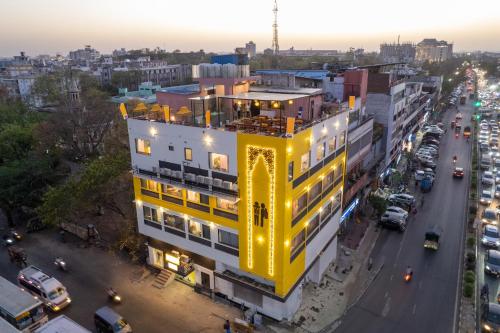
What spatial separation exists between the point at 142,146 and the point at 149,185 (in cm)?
379

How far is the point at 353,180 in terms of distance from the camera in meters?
42.2

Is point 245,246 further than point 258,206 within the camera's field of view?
Yes

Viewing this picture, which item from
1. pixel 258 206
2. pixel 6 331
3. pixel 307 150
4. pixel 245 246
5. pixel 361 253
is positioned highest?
pixel 307 150

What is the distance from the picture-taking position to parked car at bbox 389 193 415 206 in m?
49.3

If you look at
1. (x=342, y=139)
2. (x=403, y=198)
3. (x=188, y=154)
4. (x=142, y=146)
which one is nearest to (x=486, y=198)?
(x=403, y=198)

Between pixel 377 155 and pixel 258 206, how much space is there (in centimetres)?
3660

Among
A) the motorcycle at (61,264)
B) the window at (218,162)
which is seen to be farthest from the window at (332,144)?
the motorcycle at (61,264)

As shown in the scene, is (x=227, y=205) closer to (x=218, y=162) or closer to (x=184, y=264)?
(x=218, y=162)

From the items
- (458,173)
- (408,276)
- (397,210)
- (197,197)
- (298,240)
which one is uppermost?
(197,197)

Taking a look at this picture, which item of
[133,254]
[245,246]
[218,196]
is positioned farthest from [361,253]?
[133,254]

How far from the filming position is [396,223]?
143 ft

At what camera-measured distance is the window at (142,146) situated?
30.4 m

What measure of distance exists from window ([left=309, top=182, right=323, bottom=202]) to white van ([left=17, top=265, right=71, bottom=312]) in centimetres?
2349

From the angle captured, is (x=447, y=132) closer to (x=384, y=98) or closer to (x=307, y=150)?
(x=384, y=98)
